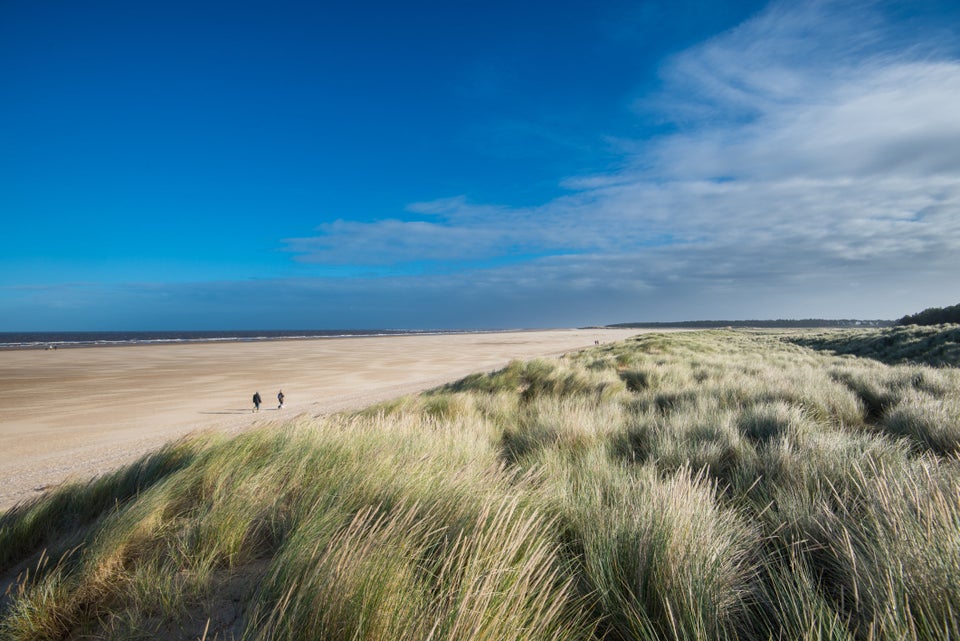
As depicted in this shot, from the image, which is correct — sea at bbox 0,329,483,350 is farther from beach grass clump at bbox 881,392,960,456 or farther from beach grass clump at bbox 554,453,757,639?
beach grass clump at bbox 881,392,960,456

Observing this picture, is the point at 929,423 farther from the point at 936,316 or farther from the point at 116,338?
the point at 116,338

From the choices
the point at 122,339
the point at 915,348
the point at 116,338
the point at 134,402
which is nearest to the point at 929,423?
the point at 915,348

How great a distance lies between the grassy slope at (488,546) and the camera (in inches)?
59.9

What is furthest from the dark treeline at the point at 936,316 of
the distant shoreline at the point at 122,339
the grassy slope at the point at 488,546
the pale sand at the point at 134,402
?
the distant shoreline at the point at 122,339

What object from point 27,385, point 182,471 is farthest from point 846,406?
point 27,385

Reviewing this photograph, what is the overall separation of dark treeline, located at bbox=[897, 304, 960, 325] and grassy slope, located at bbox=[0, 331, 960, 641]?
1740 inches

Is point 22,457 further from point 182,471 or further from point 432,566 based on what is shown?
point 432,566

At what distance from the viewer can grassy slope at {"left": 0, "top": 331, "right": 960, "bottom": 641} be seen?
1.52 metres

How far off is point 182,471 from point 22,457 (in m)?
9.87

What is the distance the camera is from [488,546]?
182 cm

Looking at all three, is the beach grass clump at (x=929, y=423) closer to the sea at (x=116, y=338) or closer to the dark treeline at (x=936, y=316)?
the dark treeline at (x=936, y=316)

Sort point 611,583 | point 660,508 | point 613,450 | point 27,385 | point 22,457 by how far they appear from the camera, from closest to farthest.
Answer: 1. point 611,583
2. point 660,508
3. point 613,450
4. point 22,457
5. point 27,385

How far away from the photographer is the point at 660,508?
2197 millimetres

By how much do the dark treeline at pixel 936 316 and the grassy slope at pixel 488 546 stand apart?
4421 cm
